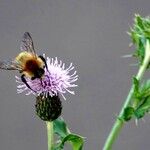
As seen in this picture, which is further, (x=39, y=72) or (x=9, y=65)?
(x=39, y=72)

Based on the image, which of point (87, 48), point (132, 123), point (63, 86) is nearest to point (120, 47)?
point (87, 48)

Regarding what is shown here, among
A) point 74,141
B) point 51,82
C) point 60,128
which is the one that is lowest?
point 74,141

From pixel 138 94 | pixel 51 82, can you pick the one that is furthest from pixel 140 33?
pixel 51 82

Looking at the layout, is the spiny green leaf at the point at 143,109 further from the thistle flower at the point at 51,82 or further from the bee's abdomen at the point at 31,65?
the bee's abdomen at the point at 31,65

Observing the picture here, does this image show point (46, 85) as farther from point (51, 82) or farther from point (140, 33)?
point (140, 33)

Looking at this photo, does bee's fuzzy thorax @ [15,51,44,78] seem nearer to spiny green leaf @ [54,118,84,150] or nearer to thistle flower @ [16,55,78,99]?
thistle flower @ [16,55,78,99]

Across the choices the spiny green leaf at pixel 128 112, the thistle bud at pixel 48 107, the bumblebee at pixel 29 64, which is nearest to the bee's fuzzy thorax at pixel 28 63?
the bumblebee at pixel 29 64
